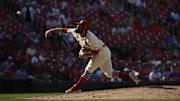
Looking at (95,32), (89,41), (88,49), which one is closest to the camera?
(89,41)

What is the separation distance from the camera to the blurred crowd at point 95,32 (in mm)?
14984

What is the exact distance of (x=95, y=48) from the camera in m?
8.32

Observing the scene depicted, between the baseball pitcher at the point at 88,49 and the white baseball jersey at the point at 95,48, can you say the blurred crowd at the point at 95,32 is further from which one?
the baseball pitcher at the point at 88,49

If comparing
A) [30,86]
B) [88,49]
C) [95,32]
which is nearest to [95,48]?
[88,49]

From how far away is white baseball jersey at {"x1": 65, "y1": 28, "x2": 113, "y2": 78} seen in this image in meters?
8.25

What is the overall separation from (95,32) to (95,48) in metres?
10.4

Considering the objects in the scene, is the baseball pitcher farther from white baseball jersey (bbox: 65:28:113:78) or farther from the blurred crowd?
the blurred crowd

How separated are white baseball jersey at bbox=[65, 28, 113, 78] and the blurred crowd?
14.8 feet

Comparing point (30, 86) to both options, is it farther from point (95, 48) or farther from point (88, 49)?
point (95, 48)

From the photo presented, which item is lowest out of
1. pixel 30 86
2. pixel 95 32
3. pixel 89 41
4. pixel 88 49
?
pixel 30 86

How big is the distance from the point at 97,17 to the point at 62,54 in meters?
4.64

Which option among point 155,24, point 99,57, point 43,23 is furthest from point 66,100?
point 155,24

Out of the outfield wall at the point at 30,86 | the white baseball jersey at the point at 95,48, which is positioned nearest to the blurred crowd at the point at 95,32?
the outfield wall at the point at 30,86

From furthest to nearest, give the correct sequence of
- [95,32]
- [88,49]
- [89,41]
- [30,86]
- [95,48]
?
[95,32] → [30,86] → [88,49] → [95,48] → [89,41]
